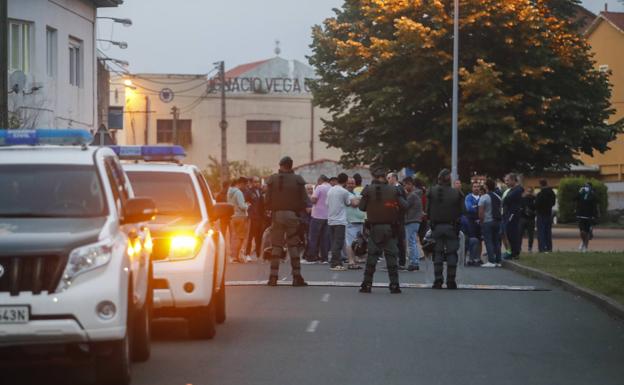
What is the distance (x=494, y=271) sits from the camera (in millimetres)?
25422

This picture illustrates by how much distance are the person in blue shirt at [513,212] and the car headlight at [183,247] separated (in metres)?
15.6

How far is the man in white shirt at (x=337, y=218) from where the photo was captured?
82.7ft

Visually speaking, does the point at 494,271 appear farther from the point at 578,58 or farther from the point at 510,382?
the point at 578,58

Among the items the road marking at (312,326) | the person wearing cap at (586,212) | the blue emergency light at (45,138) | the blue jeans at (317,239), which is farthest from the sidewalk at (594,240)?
the blue emergency light at (45,138)

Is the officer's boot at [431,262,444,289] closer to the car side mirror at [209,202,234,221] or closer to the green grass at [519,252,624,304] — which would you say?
the green grass at [519,252,624,304]

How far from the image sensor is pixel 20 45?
1388 inches

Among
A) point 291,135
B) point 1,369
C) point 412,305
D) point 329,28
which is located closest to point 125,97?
point 291,135

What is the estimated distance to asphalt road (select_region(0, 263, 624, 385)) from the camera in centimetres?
1060

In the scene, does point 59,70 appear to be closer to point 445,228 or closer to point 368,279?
point 445,228

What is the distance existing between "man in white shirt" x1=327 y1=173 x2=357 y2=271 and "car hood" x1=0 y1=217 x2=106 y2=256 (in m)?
15.4

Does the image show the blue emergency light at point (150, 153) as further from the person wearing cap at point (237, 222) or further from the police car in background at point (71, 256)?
the person wearing cap at point (237, 222)

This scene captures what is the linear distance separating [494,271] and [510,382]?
15.2m

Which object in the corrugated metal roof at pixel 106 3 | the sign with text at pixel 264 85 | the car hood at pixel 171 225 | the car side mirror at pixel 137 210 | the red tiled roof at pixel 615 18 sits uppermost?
the red tiled roof at pixel 615 18

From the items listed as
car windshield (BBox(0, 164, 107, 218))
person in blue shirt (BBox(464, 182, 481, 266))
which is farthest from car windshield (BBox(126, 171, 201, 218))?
person in blue shirt (BBox(464, 182, 481, 266))
